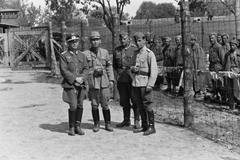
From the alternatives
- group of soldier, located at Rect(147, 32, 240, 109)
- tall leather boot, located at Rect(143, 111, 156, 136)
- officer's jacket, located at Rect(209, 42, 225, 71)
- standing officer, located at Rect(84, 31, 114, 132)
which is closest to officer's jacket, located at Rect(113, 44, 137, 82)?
standing officer, located at Rect(84, 31, 114, 132)

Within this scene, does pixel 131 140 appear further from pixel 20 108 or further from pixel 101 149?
pixel 20 108

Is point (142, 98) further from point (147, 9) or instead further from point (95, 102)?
point (147, 9)

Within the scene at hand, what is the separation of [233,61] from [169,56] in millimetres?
3229

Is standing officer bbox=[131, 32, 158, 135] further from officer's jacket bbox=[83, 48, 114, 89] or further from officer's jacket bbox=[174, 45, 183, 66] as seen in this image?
officer's jacket bbox=[174, 45, 183, 66]

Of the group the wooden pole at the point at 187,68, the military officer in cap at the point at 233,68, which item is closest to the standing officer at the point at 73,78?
the wooden pole at the point at 187,68

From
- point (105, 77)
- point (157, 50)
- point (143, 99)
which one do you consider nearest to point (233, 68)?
point (143, 99)

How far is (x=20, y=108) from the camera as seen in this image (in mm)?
10469

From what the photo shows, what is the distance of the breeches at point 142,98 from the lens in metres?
7.21

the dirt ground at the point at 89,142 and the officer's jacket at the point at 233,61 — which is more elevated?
the officer's jacket at the point at 233,61

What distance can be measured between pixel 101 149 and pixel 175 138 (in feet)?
4.81

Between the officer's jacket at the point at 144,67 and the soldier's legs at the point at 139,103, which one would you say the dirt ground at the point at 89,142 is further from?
the officer's jacket at the point at 144,67

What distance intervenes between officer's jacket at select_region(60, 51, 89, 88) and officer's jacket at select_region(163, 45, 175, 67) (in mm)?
5925

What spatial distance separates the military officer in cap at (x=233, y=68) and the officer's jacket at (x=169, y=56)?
9.44 ft

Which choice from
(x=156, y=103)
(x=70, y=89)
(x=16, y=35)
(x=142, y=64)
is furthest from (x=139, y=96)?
(x=16, y=35)
